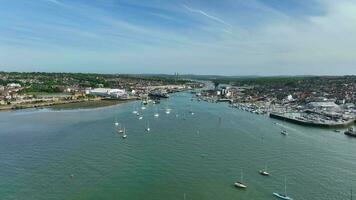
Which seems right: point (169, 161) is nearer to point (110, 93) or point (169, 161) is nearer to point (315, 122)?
point (315, 122)

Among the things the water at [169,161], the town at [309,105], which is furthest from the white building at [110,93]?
the water at [169,161]

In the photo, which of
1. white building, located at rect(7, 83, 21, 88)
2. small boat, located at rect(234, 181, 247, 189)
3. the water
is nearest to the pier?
the water

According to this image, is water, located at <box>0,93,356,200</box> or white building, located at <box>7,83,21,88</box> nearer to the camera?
water, located at <box>0,93,356,200</box>

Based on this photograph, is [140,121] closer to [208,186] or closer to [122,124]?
[122,124]

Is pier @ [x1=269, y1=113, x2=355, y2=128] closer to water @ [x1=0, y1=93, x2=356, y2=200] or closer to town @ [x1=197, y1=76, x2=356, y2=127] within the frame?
town @ [x1=197, y1=76, x2=356, y2=127]

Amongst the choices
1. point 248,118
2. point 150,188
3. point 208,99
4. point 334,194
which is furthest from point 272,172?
point 208,99

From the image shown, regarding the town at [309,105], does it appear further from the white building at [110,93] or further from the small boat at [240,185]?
the small boat at [240,185]

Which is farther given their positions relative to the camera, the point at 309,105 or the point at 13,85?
the point at 13,85

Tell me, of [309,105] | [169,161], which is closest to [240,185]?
[169,161]
